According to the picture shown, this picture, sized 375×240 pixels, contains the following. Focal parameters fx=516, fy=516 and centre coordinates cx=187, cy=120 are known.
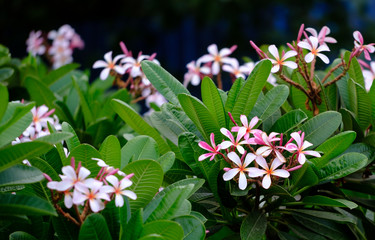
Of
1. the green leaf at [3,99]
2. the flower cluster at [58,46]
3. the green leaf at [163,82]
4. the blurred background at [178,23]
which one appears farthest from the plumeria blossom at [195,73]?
the blurred background at [178,23]

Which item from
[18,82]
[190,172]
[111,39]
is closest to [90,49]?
[111,39]

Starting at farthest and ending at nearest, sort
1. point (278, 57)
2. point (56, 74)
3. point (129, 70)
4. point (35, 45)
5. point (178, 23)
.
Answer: point (178, 23) < point (35, 45) < point (56, 74) < point (129, 70) < point (278, 57)

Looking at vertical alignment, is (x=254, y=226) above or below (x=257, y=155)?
below

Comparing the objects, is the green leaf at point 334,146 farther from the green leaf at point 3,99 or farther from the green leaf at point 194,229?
the green leaf at point 3,99

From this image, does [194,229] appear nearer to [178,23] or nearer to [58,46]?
[58,46]

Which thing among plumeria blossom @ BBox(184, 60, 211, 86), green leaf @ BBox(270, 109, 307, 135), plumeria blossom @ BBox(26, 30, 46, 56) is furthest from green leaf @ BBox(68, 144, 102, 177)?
plumeria blossom @ BBox(26, 30, 46, 56)

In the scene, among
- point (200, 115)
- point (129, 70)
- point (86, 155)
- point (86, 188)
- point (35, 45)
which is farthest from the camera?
point (35, 45)

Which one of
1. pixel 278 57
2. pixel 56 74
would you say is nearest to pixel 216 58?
pixel 278 57

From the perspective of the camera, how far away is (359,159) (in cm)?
95

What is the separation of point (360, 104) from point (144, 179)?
0.52m

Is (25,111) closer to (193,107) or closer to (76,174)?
(76,174)

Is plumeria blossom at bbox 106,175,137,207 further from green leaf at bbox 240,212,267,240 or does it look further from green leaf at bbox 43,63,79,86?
green leaf at bbox 43,63,79,86

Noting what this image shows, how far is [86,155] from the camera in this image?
0.88 meters

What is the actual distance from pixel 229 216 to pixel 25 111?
1.47 ft
